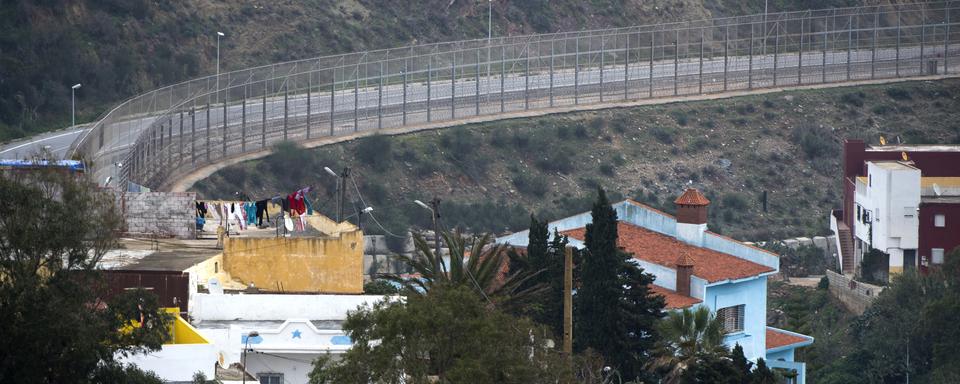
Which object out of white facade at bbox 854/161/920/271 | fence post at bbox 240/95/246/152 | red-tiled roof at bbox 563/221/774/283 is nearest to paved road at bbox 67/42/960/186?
fence post at bbox 240/95/246/152

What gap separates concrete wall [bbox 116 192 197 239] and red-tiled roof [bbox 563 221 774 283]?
391 inches

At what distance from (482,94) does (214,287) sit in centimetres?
5152

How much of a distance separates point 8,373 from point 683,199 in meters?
30.1

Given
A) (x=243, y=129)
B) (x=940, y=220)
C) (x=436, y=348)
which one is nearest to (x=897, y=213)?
(x=940, y=220)

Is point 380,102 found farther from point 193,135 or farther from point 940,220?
point 940,220

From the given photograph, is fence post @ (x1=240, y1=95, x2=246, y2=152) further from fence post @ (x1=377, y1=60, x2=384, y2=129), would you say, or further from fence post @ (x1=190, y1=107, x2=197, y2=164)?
fence post @ (x1=377, y1=60, x2=384, y2=129)

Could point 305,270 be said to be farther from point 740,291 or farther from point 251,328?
point 740,291

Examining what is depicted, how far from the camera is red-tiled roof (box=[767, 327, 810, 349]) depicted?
5570 cm

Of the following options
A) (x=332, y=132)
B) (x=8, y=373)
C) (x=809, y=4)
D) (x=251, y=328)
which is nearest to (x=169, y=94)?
(x=332, y=132)

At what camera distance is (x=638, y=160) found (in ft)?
305

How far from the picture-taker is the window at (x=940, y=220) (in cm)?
7206

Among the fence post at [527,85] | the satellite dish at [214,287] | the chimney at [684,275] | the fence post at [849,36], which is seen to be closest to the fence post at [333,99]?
the fence post at [527,85]

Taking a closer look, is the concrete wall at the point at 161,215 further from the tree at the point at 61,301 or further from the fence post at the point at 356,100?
the fence post at the point at 356,100

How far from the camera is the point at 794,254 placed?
263 ft
